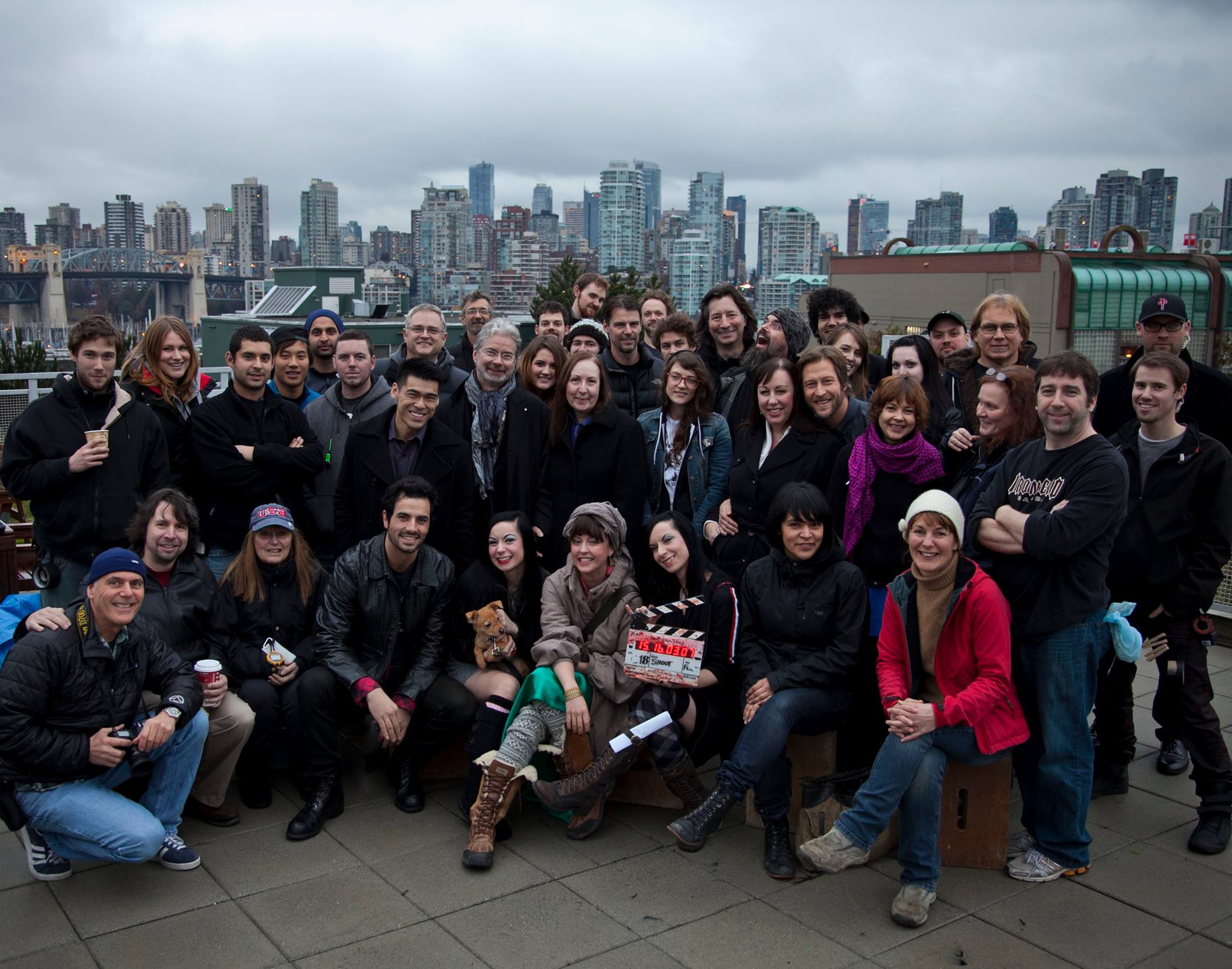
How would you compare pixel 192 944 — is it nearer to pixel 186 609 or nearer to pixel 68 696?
pixel 68 696

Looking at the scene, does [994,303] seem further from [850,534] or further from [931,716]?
[931,716]

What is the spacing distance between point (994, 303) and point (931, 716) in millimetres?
2865

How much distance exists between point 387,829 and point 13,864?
1.58 metres

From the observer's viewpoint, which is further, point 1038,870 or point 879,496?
point 879,496

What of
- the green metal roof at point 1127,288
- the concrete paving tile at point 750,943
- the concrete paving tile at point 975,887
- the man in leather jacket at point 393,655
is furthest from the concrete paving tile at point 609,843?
the green metal roof at point 1127,288

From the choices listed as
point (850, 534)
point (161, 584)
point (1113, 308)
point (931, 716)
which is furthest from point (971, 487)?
point (1113, 308)

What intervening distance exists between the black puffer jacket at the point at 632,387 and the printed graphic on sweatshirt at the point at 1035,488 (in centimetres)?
271

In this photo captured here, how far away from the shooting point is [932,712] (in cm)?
411

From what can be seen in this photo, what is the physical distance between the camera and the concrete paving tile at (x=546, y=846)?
442cm

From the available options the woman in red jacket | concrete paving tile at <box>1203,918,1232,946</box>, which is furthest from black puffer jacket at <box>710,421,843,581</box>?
concrete paving tile at <box>1203,918,1232,946</box>

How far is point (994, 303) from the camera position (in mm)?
5922

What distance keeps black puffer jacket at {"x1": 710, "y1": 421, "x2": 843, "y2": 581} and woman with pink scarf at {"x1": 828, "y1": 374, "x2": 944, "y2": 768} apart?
10.3 inches

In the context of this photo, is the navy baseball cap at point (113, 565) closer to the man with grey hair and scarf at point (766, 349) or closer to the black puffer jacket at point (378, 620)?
the black puffer jacket at point (378, 620)

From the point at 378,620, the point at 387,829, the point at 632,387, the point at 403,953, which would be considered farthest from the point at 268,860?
the point at 632,387
